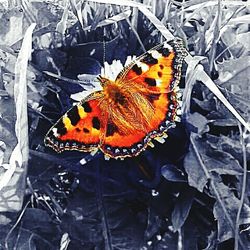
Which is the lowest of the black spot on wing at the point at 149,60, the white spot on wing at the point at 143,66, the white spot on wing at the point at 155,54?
the white spot on wing at the point at 143,66

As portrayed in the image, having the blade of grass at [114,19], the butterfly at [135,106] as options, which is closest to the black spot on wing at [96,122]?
the butterfly at [135,106]

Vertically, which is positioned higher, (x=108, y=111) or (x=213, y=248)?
(x=108, y=111)

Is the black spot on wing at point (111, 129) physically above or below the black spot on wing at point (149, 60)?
below

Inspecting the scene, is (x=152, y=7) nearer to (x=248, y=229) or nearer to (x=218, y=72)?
(x=218, y=72)

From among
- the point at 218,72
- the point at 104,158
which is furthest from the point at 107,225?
the point at 218,72

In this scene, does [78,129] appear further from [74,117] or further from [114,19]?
[114,19]

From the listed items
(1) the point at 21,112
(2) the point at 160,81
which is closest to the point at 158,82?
(2) the point at 160,81

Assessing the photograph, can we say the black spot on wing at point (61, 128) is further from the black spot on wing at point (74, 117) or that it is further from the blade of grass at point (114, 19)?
the blade of grass at point (114, 19)

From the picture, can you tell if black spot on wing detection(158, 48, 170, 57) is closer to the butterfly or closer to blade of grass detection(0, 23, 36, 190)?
the butterfly

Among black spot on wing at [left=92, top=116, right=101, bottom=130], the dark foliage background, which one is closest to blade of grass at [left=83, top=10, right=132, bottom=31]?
the dark foliage background
